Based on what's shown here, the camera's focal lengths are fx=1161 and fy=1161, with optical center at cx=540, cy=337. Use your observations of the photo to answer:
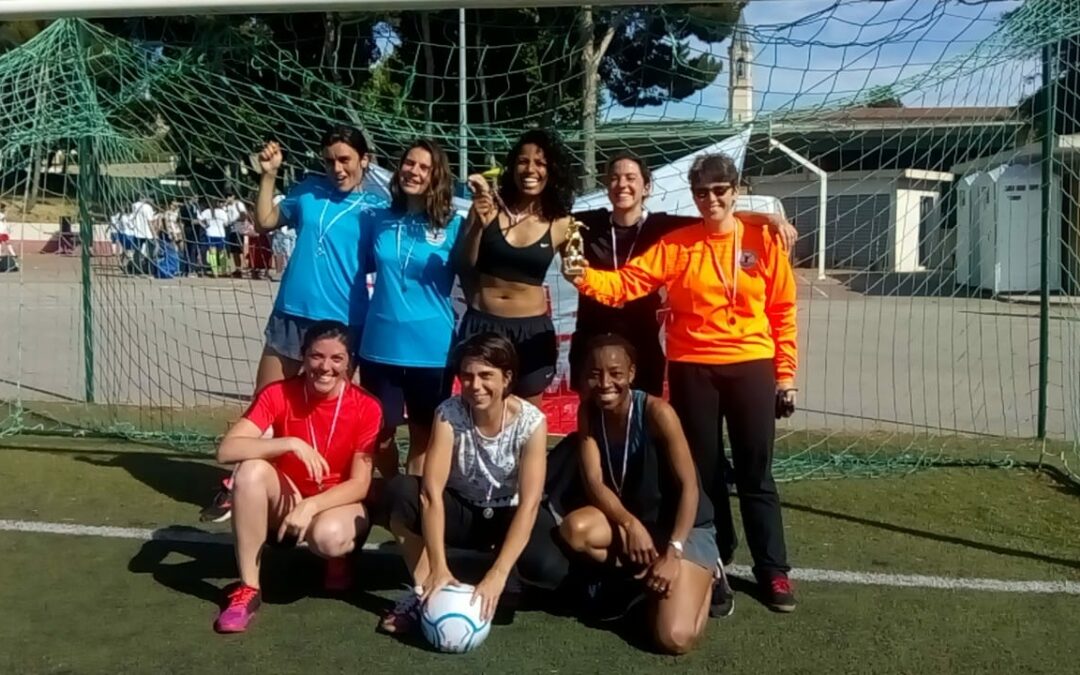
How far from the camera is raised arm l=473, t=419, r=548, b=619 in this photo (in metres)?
3.96

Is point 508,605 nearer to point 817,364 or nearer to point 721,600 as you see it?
point 721,600

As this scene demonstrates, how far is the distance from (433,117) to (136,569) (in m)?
4.57

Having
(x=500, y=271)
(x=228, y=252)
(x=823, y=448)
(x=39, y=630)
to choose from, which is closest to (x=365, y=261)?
(x=500, y=271)

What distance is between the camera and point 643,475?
4230mm

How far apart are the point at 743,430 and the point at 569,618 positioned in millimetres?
965

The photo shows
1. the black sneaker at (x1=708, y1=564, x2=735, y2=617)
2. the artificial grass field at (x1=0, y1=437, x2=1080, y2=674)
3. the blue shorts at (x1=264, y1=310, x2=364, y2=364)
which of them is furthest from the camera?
the blue shorts at (x1=264, y1=310, x2=364, y2=364)

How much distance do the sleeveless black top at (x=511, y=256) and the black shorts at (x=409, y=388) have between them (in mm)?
531

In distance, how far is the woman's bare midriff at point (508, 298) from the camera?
4.66 metres

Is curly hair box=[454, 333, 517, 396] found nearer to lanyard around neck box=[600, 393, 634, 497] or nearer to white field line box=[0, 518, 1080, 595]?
lanyard around neck box=[600, 393, 634, 497]

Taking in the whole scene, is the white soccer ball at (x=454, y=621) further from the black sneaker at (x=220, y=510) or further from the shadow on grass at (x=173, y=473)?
the shadow on grass at (x=173, y=473)

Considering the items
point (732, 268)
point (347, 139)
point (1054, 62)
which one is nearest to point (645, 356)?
point (732, 268)

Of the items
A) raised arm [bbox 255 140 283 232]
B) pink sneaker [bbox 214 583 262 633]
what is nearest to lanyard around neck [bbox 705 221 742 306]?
raised arm [bbox 255 140 283 232]

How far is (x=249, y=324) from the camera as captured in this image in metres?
14.3

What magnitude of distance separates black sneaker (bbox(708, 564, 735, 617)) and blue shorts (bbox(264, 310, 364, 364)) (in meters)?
1.96
